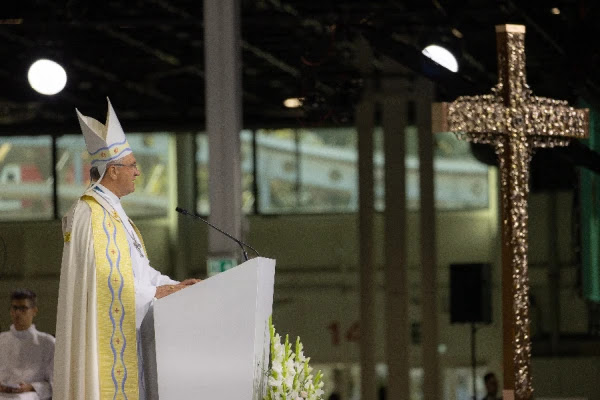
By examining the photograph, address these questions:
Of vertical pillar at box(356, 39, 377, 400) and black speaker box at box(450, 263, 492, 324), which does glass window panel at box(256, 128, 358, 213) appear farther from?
vertical pillar at box(356, 39, 377, 400)

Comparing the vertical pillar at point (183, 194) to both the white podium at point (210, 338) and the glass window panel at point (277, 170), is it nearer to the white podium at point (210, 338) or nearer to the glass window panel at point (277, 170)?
the glass window panel at point (277, 170)

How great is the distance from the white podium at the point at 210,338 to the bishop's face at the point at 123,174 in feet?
1.60

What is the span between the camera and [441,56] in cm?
809

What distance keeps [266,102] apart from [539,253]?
13.5ft

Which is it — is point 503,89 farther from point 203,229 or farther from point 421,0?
point 203,229

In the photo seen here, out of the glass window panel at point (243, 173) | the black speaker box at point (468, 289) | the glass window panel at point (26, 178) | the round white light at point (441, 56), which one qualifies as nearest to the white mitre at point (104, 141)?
the round white light at point (441, 56)

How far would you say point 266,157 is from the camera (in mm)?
16906

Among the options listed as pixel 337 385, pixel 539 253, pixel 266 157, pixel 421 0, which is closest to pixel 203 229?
pixel 266 157

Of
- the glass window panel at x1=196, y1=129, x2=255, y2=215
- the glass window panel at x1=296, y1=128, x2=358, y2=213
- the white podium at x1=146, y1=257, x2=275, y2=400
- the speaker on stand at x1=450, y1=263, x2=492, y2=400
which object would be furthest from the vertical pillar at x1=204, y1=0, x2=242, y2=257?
the glass window panel at x1=296, y1=128, x2=358, y2=213

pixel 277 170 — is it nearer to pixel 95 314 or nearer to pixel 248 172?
pixel 248 172

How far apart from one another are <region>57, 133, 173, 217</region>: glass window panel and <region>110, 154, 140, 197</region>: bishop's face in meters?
12.4

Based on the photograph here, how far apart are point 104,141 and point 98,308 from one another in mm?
560

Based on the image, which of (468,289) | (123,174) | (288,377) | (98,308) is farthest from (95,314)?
(468,289)

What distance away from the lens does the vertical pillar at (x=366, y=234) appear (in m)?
9.68
